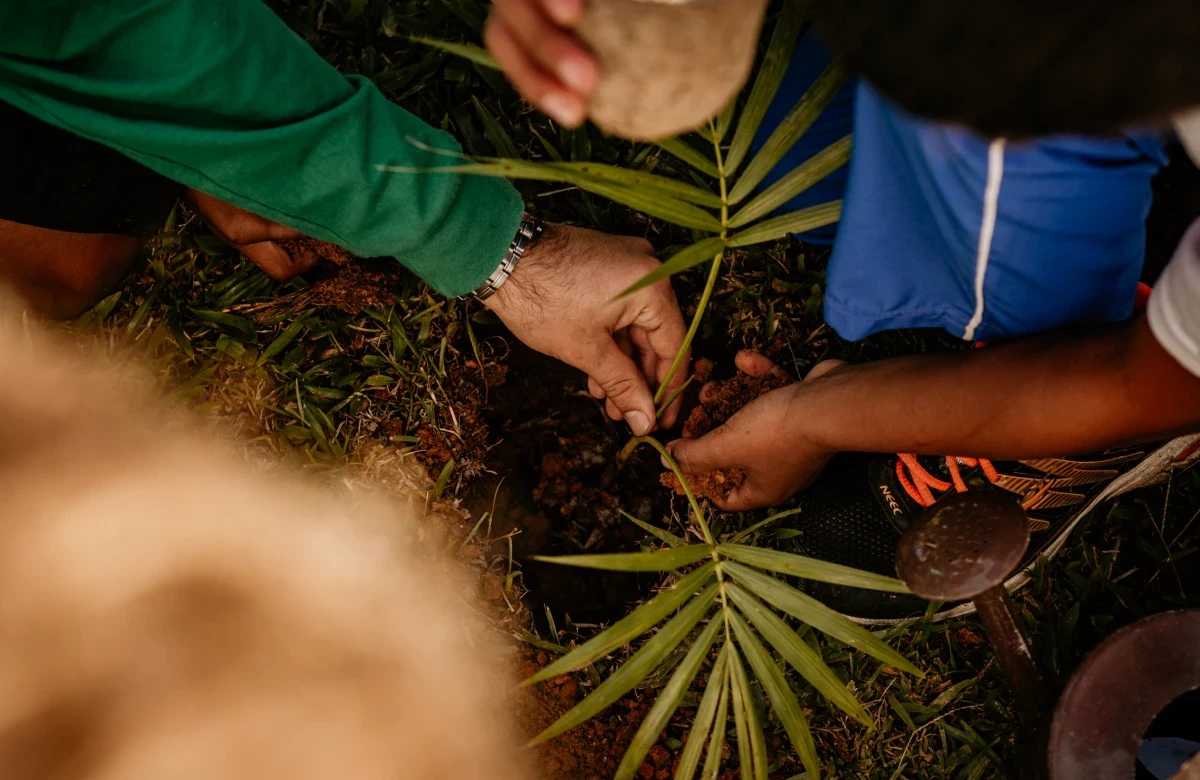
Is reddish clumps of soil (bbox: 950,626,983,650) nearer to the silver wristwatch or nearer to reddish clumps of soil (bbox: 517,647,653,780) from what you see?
reddish clumps of soil (bbox: 517,647,653,780)

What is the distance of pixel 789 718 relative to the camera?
87 cm

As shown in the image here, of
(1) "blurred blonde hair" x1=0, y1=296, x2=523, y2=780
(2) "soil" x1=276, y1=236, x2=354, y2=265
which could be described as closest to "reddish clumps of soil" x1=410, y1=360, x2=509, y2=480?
(1) "blurred blonde hair" x1=0, y1=296, x2=523, y2=780

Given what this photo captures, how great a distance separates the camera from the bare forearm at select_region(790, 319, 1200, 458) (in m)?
0.72

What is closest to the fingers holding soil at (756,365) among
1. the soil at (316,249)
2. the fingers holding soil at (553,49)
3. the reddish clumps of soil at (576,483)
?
the reddish clumps of soil at (576,483)

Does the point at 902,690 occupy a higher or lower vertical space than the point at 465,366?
lower

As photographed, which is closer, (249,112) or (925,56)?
(925,56)

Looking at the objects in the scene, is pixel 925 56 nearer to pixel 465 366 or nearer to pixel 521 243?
pixel 521 243

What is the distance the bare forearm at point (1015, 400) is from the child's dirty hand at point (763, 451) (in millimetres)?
29

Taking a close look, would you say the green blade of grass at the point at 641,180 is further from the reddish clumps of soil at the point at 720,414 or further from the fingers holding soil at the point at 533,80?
the reddish clumps of soil at the point at 720,414

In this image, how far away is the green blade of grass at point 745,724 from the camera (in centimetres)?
86

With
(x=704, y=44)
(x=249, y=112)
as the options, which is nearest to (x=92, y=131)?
(x=249, y=112)

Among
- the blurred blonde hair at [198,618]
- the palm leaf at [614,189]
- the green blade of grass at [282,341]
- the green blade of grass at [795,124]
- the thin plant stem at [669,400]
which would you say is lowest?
the blurred blonde hair at [198,618]

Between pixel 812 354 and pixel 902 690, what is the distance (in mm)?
539

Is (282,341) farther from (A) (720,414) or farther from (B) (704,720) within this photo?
(B) (704,720)
